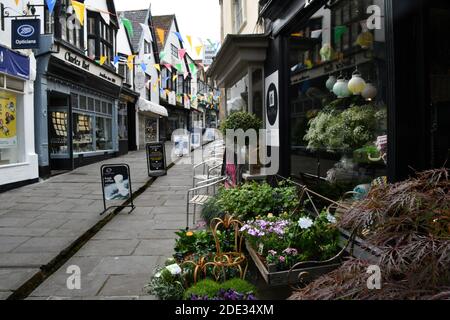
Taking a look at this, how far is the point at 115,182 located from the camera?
8.10 meters

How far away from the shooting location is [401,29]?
341 centimetres

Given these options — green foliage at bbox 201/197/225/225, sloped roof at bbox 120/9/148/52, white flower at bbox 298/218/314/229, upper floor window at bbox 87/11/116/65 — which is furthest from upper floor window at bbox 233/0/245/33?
sloped roof at bbox 120/9/148/52

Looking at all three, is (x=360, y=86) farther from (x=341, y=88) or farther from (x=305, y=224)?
(x=305, y=224)

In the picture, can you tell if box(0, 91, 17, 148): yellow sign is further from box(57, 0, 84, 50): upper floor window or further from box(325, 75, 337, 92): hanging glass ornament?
box(325, 75, 337, 92): hanging glass ornament

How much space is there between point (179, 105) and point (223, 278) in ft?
123

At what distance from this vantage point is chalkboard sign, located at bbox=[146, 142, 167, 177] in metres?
13.9

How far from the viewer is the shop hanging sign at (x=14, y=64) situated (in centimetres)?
1039

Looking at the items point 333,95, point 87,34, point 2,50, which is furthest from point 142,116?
point 333,95

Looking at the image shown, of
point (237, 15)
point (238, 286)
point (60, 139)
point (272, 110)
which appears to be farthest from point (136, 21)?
point (238, 286)

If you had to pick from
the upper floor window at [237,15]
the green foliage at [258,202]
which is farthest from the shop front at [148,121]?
→ the green foliage at [258,202]

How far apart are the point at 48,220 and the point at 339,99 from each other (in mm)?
5300

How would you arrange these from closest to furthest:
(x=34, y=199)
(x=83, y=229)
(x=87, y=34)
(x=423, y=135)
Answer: (x=423, y=135) → (x=83, y=229) → (x=34, y=199) → (x=87, y=34)

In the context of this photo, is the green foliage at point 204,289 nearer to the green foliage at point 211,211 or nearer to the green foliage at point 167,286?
the green foliage at point 167,286

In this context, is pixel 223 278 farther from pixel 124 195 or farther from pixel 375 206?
pixel 124 195
